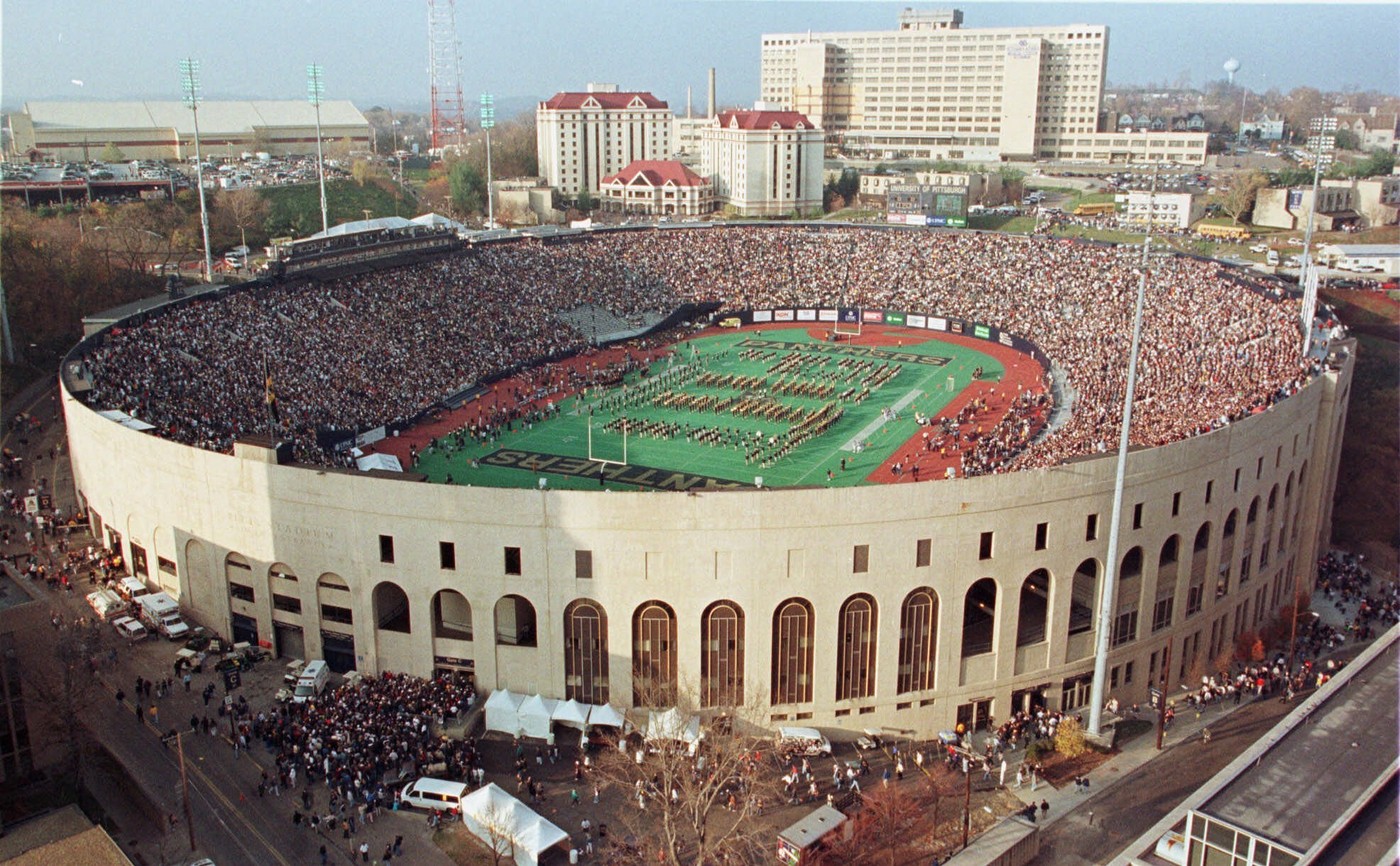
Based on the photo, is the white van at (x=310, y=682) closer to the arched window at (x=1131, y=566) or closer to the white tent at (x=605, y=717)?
the white tent at (x=605, y=717)

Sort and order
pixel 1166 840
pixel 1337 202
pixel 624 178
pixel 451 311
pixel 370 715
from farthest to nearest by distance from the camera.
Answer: pixel 624 178 < pixel 1337 202 < pixel 451 311 < pixel 370 715 < pixel 1166 840

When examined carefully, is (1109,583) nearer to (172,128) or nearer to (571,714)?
(571,714)

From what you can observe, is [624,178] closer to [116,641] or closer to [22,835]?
[116,641]

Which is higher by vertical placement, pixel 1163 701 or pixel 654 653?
pixel 654 653

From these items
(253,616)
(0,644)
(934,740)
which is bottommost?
(934,740)

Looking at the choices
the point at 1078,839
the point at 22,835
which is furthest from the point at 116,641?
the point at 1078,839

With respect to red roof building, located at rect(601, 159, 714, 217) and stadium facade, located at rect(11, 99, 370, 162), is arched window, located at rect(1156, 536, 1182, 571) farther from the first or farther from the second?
stadium facade, located at rect(11, 99, 370, 162)

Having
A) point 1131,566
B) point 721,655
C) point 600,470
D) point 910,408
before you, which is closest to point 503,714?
point 721,655

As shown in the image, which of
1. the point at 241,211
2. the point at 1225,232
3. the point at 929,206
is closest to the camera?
the point at 241,211
